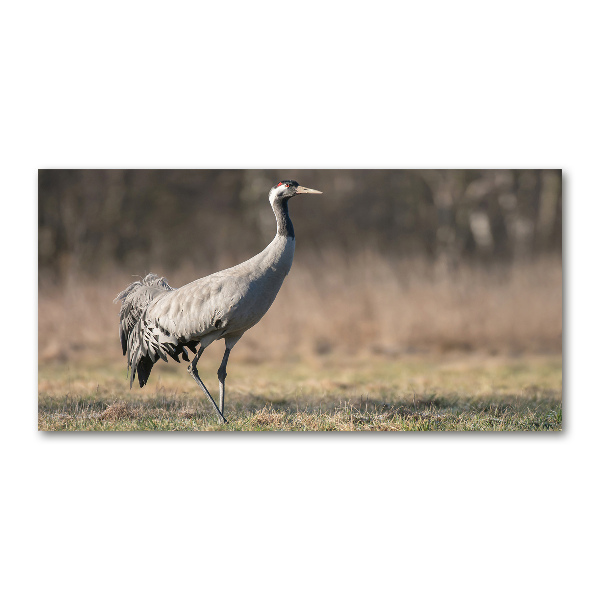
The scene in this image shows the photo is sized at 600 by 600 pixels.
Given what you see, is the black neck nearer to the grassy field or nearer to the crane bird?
the crane bird

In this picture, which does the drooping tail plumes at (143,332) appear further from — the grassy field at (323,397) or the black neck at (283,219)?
the black neck at (283,219)

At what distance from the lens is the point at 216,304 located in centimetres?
466

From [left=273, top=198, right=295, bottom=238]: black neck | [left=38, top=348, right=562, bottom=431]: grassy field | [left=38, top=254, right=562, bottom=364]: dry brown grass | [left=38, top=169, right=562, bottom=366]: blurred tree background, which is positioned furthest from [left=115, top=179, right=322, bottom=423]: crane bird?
[left=38, top=254, right=562, bottom=364]: dry brown grass

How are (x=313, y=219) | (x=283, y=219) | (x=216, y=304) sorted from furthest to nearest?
(x=313, y=219) → (x=283, y=219) → (x=216, y=304)

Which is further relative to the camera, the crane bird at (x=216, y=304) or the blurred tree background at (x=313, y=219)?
the blurred tree background at (x=313, y=219)

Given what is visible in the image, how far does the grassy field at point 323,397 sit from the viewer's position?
4.89 m

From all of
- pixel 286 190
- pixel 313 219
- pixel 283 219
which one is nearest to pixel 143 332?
pixel 283 219

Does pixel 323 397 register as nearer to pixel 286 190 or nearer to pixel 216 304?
pixel 216 304

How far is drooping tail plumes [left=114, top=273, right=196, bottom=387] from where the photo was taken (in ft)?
16.6

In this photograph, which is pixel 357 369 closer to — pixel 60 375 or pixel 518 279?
pixel 518 279

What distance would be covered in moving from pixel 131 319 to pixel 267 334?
2498 millimetres

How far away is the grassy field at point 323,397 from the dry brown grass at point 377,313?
189mm

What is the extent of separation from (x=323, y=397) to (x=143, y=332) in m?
1.35

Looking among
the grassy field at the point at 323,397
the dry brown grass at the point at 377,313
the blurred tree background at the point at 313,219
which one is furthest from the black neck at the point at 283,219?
the dry brown grass at the point at 377,313
